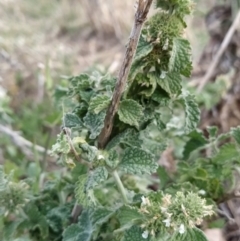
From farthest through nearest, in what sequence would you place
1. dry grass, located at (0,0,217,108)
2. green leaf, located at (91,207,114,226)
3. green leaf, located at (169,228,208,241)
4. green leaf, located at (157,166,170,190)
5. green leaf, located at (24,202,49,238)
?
dry grass, located at (0,0,217,108)
green leaf, located at (157,166,170,190)
green leaf, located at (24,202,49,238)
green leaf, located at (91,207,114,226)
green leaf, located at (169,228,208,241)

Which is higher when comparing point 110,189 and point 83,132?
point 83,132

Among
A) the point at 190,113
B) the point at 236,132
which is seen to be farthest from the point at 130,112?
the point at 236,132

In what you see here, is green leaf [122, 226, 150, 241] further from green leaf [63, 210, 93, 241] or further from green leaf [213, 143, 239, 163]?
green leaf [213, 143, 239, 163]

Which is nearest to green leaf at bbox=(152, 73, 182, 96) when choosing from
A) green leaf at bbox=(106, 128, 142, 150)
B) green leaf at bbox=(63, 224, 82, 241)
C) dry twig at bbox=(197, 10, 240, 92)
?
green leaf at bbox=(106, 128, 142, 150)

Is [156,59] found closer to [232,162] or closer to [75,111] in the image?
[75,111]

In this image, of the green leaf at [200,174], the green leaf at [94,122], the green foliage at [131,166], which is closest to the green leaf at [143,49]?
the green foliage at [131,166]

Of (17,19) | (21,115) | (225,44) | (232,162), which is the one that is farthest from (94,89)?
(17,19)

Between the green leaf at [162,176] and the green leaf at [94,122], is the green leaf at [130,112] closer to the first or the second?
the green leaf at [94,122]
